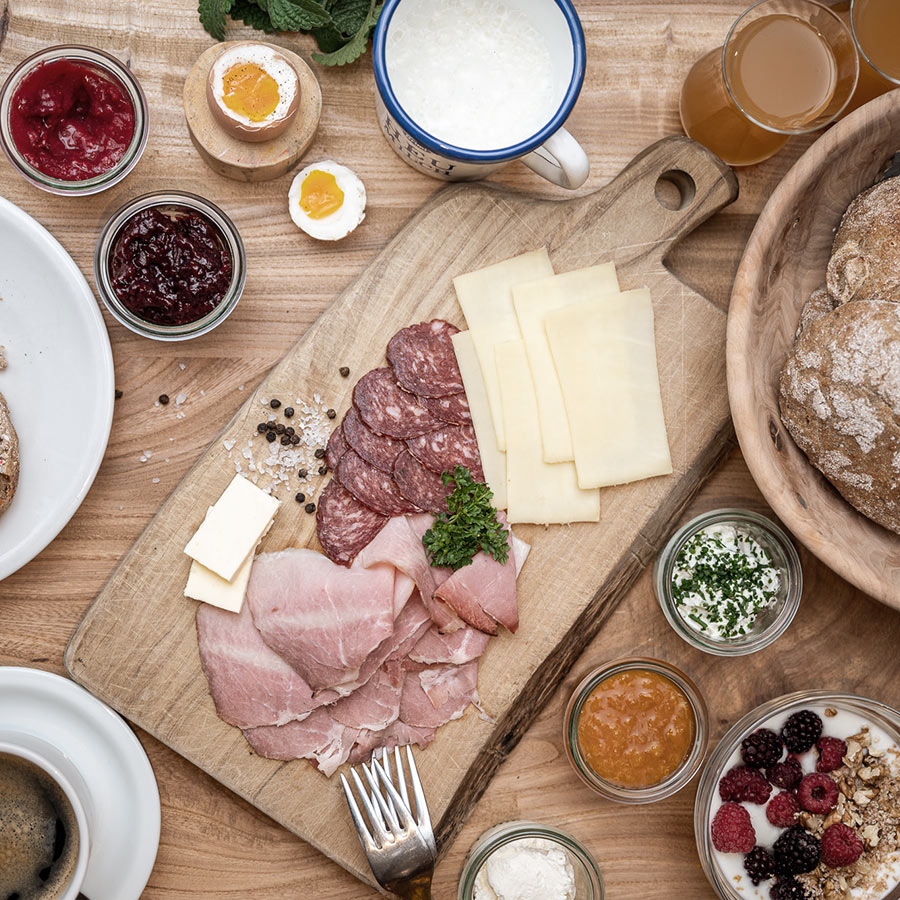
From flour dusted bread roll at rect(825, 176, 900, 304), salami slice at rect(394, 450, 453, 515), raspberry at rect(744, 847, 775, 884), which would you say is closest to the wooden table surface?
raspberry at rect(744, 847, 775, 884)

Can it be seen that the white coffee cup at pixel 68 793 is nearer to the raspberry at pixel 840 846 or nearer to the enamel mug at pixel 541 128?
the enamel mug at pixel 541 128

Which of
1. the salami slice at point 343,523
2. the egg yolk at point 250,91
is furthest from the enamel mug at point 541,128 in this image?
the salami slice at point 343,523

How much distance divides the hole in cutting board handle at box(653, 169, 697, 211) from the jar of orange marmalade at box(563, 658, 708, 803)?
107 cm

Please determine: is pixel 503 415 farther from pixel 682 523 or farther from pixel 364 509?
pixel 682 523

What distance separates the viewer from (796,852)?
1956mm

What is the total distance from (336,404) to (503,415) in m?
0.38

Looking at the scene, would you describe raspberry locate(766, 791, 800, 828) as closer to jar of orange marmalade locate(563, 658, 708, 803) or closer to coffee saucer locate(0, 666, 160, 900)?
jar of orange marmalade locate(563, 658, 708, 803)

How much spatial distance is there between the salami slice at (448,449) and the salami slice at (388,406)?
3cm

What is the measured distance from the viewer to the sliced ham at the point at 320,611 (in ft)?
6.31

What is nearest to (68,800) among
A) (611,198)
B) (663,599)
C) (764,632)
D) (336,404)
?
(336,404)

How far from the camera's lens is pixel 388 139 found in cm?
200

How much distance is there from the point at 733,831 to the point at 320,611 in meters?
1.04

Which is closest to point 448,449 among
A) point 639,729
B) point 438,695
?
point 438,695

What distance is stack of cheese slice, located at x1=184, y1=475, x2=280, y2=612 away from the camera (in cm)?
189
